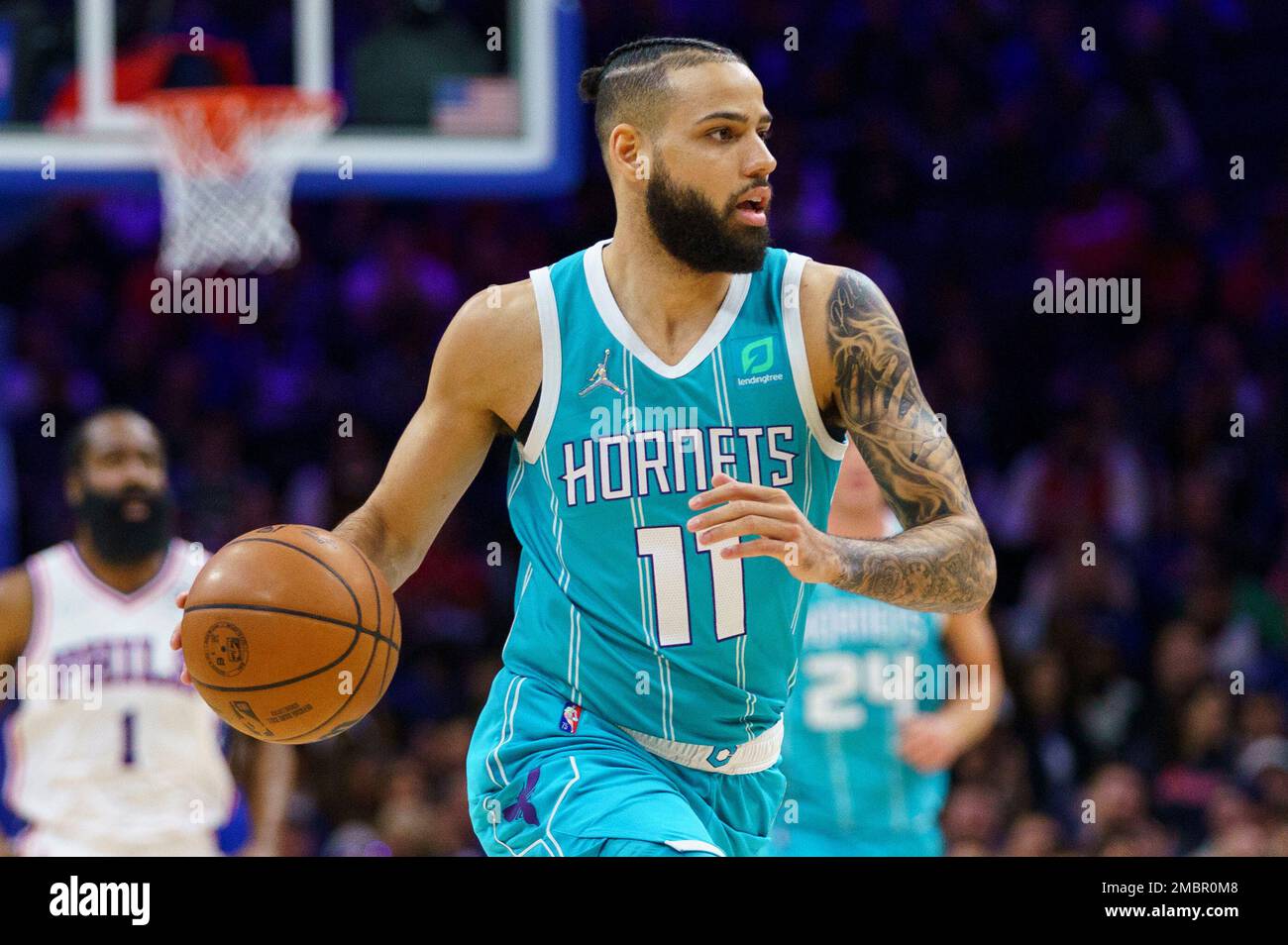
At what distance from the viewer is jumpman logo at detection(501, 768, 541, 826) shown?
140 inches

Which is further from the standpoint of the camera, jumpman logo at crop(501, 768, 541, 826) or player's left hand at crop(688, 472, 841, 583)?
jumpman logo at crop(501, 768, 541, 826)

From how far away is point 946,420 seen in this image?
9.37 m

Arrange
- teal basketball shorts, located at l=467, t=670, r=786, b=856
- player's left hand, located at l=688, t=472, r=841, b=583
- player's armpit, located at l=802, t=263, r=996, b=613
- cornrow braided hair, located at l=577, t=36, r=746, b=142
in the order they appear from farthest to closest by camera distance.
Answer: cornrow braided hair, located at l=577, t=36, r=746, b=142 < player's armpit, located at l=802, t=263, r=996, b=613 < teal basketball shorts, located at l=467, t=670, r=786, b=856 < player's left hand, located at l=688, t=472, r=841, b=583

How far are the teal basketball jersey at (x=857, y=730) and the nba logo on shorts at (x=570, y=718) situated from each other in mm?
2141

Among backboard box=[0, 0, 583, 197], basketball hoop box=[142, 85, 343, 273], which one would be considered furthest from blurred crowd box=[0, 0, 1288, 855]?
basketball hoop box=[142, 85, 343, 273]

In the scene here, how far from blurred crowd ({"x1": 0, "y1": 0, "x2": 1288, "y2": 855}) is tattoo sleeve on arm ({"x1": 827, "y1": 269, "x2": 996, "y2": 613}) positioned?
163 inches

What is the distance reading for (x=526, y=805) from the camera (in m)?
3.56

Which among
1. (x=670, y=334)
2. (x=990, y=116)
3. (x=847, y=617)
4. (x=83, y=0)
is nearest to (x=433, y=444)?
(x=670, y=334)

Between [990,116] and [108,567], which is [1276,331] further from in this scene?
[108,567]

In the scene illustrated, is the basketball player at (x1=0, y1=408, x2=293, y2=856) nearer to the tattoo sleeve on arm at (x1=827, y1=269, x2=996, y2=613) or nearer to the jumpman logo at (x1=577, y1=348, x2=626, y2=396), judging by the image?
the jumpman logo at (x1=577, y1=348, x2=626, y2=396)

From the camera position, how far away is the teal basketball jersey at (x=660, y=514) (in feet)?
12.0

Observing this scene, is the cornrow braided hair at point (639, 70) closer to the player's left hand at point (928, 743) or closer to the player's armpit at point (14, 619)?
the player's left hand at point (928, 743)

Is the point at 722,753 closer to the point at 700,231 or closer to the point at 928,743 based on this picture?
the point at 700,231

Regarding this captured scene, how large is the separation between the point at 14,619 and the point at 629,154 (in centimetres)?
305
